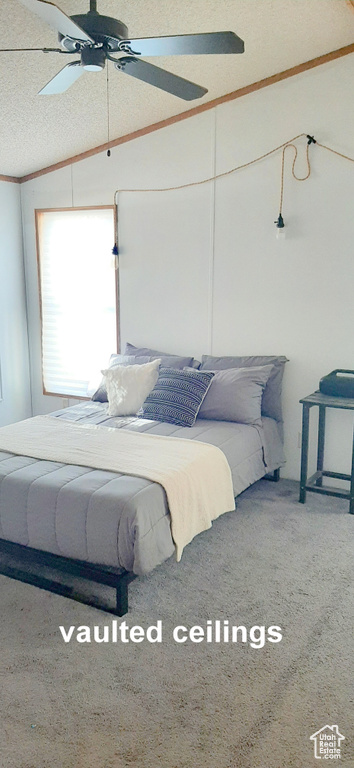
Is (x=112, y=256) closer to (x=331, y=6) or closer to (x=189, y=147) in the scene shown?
(x=189, y=147)

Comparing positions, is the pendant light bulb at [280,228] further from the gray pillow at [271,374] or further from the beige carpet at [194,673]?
the beige carpet at [194,673]

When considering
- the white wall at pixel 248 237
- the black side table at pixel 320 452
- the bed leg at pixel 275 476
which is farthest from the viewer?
the bed leg at pixel 275 476

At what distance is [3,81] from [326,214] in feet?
7.06

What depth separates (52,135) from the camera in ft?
14.6

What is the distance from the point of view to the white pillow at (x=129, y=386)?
4145 millimetres

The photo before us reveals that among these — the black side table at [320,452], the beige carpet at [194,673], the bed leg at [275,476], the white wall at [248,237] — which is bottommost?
the beige carpet at [194,673]

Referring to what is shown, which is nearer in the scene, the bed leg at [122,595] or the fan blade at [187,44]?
the fan blade at [187,44]

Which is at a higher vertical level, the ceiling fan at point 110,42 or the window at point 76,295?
the ceiling fan at point 110,42

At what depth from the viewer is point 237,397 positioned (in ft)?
13.0

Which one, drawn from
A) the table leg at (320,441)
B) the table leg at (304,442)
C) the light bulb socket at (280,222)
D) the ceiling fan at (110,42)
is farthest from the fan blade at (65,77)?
the table leg at (320,441)

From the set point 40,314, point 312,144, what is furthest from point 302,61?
point 40,314

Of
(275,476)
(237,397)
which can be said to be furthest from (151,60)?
(275,476)

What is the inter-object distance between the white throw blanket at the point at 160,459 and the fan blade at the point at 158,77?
1786 millimetres

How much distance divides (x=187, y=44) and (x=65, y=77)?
0.65 m
